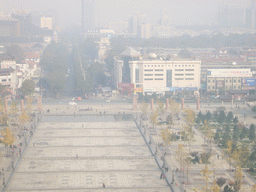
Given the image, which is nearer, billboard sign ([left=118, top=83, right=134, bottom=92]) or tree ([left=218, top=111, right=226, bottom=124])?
tree ([left=218, top=111, right=226, bottom=124])

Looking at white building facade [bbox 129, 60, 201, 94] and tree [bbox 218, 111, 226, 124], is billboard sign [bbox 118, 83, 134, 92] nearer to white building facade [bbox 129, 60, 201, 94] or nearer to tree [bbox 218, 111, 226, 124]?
white building facade [bbox 129, 60, 201, 94]

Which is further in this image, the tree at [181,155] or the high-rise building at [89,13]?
the high-rise building at [89,13]

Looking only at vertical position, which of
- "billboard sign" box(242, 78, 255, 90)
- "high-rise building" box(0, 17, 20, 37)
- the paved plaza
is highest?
"high-rise building" box(0, 17, 20, 37)

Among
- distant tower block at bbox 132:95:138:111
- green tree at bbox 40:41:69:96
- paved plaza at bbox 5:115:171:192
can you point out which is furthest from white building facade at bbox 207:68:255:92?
paved plaza at bbox 5:115:171:192

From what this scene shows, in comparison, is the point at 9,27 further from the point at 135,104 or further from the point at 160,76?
the point at 135,104

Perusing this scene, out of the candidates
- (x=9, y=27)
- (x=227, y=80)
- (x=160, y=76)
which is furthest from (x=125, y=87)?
(x=9, y=27)

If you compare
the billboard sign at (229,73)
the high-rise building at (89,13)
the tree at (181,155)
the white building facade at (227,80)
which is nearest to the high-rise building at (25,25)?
the high-rise building at (89,13)

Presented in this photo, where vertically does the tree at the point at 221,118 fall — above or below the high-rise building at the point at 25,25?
below

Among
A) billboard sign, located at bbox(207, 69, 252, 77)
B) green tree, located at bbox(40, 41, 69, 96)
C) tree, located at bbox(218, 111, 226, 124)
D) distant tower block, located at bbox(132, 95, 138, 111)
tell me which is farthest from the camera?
billboard sign, located at bbox(207, 69, 252, 77)

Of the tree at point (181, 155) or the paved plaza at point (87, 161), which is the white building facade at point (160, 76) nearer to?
the paved plaza at point (87, 161)
